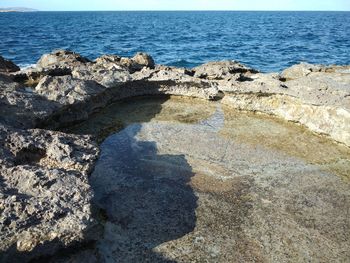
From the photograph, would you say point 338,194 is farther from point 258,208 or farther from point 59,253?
point 59,253

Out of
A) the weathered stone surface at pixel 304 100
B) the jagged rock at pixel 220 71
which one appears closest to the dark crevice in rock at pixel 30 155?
the weathered stone surface at pixel 304 100

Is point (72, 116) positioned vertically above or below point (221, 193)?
above

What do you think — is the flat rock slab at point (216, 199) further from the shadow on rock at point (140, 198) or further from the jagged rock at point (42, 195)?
the jagged rock at point (42, 195)

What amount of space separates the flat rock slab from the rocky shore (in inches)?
33.5

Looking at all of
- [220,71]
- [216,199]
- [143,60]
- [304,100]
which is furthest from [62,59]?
[216,199]

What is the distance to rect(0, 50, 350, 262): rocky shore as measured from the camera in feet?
15.1

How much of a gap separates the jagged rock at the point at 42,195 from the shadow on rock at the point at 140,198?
76 cm

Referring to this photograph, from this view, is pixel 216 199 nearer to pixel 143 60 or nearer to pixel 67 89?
Answer: pixel 67 89

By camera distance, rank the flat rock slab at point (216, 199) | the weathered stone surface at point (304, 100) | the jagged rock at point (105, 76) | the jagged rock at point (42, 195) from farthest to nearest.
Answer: the jagged rock at point (105, 76), the weathered stone surface at point (304, 100), the flat rock slab at point (216, 199), the jagged rock at point (42, 195)

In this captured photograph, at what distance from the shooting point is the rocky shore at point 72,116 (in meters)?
4.59

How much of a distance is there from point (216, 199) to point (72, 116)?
505 centimetres

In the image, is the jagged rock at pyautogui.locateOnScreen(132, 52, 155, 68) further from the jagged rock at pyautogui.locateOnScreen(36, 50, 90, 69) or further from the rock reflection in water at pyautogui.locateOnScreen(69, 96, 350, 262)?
the rock reflection in water at pyautogui.locateOnScreen(69, 96, 350, 262)

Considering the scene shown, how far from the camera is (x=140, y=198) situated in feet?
21.8

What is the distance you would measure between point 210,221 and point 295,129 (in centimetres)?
496
